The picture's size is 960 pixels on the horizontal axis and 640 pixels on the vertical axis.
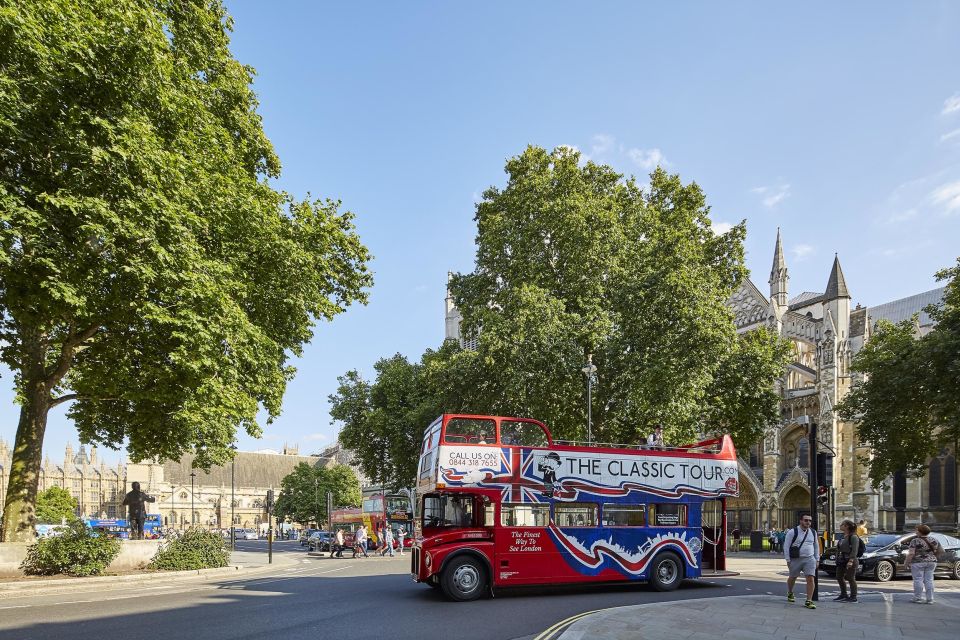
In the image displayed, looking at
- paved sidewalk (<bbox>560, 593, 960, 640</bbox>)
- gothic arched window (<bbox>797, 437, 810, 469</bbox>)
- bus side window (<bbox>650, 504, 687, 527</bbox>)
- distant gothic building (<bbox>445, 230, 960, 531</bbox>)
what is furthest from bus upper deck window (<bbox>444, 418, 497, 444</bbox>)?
gothic arched window (<bbox>797, 437, 810, 469</bbox>)

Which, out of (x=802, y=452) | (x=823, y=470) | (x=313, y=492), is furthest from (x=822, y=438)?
(x=313, y=492)

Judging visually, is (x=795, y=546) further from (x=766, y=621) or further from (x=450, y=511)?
(x=450, y=511)

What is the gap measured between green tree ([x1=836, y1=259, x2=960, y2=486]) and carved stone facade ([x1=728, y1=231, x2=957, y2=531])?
30.0 ft

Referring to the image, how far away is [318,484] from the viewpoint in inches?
3356

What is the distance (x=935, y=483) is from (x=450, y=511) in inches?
1581

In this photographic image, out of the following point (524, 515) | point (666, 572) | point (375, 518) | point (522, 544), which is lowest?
point (375, 518)

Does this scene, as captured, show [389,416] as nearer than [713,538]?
No

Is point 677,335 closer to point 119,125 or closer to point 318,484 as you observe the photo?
point 119,125

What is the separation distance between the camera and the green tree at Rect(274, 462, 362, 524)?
275 ft

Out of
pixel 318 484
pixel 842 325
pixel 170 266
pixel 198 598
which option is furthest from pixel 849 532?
pixel 318 484

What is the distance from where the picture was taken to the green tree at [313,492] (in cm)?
8381

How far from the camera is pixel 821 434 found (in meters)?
46.0

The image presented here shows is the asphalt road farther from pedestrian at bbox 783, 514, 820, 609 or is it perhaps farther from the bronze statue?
the bronze statue

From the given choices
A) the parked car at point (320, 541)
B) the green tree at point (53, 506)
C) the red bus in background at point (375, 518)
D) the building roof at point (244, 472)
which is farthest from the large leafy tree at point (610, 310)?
the building roof at point (244, 472)
